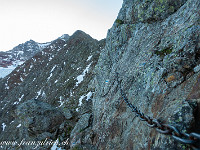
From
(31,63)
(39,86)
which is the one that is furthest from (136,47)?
(31,63)

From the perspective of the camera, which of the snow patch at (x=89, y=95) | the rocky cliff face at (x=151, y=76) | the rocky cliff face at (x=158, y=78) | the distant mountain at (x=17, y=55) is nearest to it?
Result: the rocky cliff face at (x=158, y=78)

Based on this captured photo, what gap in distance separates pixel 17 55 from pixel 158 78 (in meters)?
176

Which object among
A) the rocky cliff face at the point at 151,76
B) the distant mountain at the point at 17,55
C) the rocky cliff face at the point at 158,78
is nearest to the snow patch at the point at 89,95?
the rocky cliff face at the point at 151,76

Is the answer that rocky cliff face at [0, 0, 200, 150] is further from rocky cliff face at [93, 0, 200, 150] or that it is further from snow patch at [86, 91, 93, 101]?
snow patch at [86, 91, 93, 101]

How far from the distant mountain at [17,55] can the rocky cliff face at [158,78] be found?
324 ft

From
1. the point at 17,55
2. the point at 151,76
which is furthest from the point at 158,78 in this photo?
the point at 17,55

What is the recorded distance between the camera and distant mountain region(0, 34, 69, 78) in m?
110

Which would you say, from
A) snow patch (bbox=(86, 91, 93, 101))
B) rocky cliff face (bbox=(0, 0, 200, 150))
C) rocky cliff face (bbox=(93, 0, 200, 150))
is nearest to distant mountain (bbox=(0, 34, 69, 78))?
snow patch (bbox=(86, 91, 93, 101))

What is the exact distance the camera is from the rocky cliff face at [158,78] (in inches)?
145

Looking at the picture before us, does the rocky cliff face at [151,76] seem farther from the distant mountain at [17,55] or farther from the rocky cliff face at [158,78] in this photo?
the distant mountain at [17,55]

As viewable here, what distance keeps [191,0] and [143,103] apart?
→ 20.2 ft

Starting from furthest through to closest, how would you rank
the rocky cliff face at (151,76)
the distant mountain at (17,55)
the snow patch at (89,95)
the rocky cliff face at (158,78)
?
the distant mountain at (17,55), the snow patch at (89,95), the rocky cliff face at (151,76), the rocky cliff face at (158,78)

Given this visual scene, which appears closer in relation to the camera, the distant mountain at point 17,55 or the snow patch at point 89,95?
the snow patch at point 89,95

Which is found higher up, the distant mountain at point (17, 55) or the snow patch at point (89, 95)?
the distant mountain at point (17, 55)
